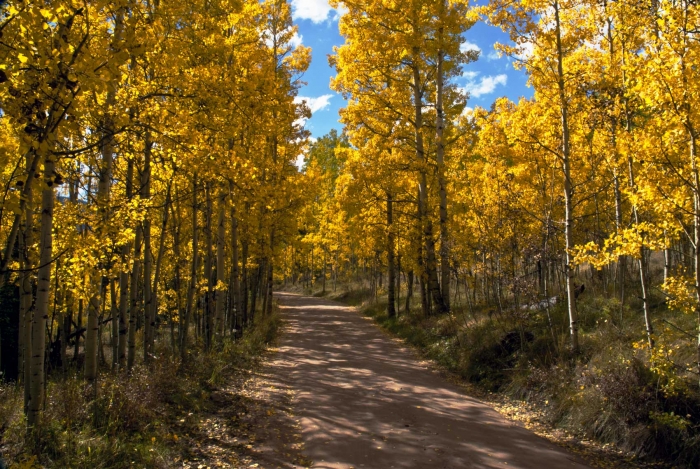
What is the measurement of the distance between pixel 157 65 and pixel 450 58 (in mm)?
10001

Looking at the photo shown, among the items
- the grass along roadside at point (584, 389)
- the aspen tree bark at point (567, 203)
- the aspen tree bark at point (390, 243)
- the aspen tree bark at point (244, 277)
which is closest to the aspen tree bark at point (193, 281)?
the aspen tree bark at point (244, 277)

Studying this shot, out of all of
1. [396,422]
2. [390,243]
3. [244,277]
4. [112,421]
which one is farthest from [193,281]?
[390,243]

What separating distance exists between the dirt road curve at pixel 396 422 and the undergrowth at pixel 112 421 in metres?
1.69

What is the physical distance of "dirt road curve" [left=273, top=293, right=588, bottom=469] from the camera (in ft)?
16.3

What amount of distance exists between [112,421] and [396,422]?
352cm

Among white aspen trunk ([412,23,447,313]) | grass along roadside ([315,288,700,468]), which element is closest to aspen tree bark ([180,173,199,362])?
grass along roadside ([315,288,700,468])

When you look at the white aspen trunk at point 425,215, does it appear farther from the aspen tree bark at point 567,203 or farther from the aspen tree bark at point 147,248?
the aspen tree bark at point 147,248

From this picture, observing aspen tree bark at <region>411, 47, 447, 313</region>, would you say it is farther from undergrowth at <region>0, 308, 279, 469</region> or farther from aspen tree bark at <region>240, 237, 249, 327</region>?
undergrowth at <region>0, 308, 279, 469</region>

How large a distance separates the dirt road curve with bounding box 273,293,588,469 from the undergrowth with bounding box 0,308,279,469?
5.53 feet

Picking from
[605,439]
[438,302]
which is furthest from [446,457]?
[438,302]

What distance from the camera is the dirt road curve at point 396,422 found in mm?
4961

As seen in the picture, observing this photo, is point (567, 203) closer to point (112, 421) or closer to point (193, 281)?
point (193, 281)

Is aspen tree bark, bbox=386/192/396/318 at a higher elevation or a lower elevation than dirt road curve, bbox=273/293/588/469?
higher

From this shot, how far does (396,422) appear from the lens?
607cm
